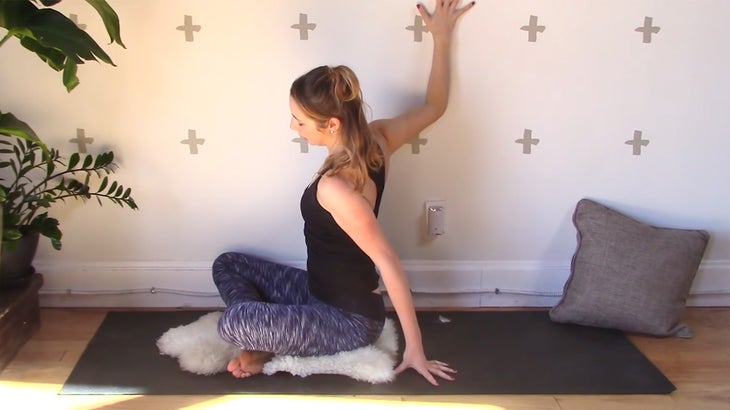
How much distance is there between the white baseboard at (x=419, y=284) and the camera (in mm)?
2061

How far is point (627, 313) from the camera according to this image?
1.93 metres

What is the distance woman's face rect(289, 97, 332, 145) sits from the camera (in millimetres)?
1596

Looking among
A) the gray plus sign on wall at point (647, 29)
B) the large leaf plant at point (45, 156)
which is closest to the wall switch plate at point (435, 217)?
the gray plus sign on wall at point (647, 29)

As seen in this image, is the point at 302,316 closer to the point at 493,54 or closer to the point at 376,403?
the point at 376,403

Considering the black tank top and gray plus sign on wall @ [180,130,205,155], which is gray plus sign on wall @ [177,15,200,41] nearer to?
gray plus sign on wall @ [180,130,205,155]

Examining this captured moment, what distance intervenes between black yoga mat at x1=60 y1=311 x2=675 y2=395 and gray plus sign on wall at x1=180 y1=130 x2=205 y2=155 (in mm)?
491

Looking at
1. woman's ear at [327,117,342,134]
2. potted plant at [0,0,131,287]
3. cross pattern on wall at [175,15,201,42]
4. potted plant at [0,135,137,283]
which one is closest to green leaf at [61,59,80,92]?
potted plant at [0,0,131,287]

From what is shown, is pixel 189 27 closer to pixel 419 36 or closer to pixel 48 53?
pixel 48 53

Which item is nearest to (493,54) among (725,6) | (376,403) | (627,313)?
(725,6)

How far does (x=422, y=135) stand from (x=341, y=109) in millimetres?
435

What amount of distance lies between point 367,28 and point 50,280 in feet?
3.93

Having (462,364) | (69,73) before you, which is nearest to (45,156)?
(69,73)

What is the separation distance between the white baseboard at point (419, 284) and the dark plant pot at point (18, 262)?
0.15 meters

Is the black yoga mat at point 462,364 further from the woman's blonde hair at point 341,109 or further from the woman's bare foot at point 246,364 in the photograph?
the woman's blonde hair at point 341,109
